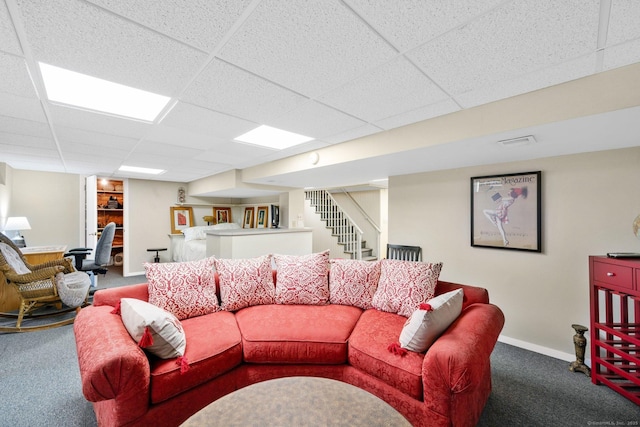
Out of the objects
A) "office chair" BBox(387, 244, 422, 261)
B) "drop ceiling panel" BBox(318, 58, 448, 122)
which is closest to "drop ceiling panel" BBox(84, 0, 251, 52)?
"drop ceiling panel" BBox(318, 58, 448, 122)

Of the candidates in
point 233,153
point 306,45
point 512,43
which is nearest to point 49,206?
point 233,153

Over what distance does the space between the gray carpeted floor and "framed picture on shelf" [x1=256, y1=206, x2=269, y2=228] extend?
13.2 feet

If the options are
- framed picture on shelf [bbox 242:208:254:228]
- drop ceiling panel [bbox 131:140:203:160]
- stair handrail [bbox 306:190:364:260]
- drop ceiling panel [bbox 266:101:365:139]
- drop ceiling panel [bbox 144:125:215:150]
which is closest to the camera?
drop ceiling panel [bbox 266:101:365:139]

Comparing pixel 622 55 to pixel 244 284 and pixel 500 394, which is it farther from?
pixel 244 284

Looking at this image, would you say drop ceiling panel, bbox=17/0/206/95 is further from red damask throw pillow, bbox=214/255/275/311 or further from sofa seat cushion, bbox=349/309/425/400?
sofa seat cushion, bbox=349/309/425/400

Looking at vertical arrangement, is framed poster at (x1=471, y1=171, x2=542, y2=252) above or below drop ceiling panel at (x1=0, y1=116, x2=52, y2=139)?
below

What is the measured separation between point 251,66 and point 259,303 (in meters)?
1.91

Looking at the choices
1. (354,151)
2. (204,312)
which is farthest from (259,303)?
(354,151)

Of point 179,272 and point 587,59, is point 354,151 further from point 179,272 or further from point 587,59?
point 179,272

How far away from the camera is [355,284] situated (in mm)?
2428

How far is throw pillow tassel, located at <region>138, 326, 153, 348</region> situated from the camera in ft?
4.80

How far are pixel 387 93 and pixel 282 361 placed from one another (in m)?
1.95

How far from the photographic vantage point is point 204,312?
2213mm

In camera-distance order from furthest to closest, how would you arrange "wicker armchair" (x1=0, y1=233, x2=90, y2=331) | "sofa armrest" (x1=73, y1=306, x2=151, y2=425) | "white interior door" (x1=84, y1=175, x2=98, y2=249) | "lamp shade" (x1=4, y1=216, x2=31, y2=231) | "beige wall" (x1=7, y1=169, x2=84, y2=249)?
"beige wall" (x1=7, y1=169, x2=84, y2=249)
"white interior door" (x1=84, y1=175, x2=98, y2=249)
"lamp shade" (x1=4, y1=216, x2=31, y2=231)
"wicker armchair" (x1=0, y1=233, x2=90, y2=331)
"sofa armrest" (x1=73, y1=306, x2=151, y2=425)
